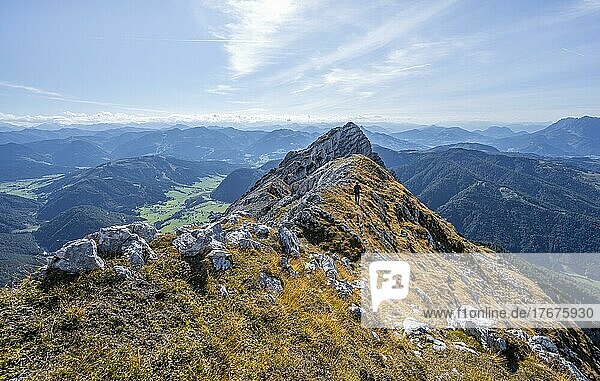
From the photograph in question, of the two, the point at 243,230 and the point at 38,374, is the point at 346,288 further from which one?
the point at 38,374

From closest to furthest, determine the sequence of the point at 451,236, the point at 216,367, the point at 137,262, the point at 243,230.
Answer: the point at 216,367
the point at 137,262
the point at 243,230
the point at 451,236

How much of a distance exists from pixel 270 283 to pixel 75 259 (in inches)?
393

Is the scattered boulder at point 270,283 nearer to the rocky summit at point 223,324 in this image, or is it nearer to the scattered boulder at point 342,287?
the rocky summit at point 223,324

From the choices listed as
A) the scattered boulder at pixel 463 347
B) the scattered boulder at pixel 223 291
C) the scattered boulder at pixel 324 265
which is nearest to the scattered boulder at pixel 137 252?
the scattered boulder at pixel 223 291

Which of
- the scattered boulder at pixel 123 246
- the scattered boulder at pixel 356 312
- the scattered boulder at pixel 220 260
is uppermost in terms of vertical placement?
the scattered boulder at pixel 123 246

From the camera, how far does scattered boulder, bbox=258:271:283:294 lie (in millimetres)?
19703

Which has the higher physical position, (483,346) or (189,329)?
(189,329)

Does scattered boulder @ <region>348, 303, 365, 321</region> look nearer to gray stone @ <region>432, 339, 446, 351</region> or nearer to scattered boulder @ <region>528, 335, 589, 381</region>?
gray stone @ <region>432, 339, 446, 351</region>

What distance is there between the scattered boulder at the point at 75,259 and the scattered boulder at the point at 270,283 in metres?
8.37

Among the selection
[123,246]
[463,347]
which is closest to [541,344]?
[463,347]

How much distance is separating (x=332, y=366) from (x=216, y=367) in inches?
201

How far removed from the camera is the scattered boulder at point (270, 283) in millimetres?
19703

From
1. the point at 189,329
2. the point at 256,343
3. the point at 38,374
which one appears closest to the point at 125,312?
the point at 189,329

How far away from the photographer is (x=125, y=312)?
14.1 meters
